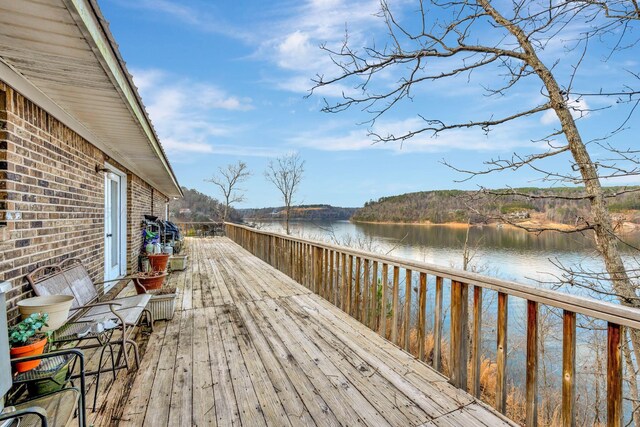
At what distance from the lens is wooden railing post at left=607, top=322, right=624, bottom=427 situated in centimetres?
140

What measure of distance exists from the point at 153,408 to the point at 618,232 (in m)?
4.44

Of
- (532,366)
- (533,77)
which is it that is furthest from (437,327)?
(533,77)

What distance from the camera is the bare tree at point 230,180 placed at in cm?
2012

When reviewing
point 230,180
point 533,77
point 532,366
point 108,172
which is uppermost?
point 230,180

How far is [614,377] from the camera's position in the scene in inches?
55.1

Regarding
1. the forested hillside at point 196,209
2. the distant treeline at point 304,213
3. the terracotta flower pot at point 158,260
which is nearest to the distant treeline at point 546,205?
the terracotta flower pot at point 158,260

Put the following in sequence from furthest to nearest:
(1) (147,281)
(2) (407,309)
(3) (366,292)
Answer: (1) (147,281) → (3) (366,292) → (2) (407,309)

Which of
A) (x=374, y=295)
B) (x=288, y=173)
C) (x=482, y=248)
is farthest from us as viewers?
(x=288, y=173)

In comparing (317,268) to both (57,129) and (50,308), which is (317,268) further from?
(57,129)

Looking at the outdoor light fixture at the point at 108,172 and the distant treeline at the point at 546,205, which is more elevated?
the outdoor light fixture at the point at 108,172

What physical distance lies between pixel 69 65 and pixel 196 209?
26.0 meters

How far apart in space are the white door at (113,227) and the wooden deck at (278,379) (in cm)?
201

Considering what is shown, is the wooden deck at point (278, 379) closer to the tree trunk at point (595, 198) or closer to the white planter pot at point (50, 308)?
the white planter pot at point (50, 308)

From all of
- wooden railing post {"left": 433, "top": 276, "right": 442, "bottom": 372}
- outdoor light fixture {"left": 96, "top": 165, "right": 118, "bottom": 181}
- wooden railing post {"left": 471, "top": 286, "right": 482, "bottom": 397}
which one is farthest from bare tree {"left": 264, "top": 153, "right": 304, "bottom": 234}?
wooden railing post {"left": 471, "top": 286, "right": 482, "bottom": 397}
